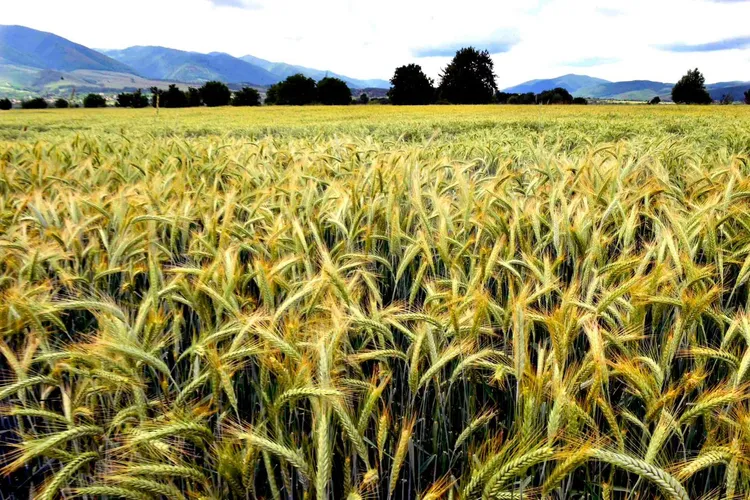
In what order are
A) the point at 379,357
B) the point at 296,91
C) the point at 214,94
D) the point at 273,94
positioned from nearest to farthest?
1. the point at 379,357
2. the point at 214,94
3. the point at 296,91
4. the point at 273,94

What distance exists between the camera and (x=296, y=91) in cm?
6294

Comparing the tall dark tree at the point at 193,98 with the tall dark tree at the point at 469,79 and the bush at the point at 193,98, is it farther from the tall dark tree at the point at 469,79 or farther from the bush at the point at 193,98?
the tall dark tree at the point at 469,79

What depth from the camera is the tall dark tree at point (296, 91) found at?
206 feet

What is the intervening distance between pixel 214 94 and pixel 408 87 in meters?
23.1

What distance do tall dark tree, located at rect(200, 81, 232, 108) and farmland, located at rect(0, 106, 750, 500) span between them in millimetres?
59374

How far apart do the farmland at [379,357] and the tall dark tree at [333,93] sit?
6183cm

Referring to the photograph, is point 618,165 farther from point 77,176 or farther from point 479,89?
point 479,89

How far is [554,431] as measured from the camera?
1069mm

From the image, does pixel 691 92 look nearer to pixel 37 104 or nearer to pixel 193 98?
pixel 193 98

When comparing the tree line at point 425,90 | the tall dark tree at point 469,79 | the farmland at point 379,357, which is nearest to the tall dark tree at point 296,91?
the tree line at point 425,90

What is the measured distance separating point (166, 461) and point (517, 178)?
3.05m

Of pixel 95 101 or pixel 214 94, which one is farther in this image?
pixel 214 94

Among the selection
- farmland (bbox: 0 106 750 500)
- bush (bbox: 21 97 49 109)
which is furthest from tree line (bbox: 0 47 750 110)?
farmland (bbox: 0 106 750 500)

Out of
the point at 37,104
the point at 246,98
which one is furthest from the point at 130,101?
the point at 246,98
